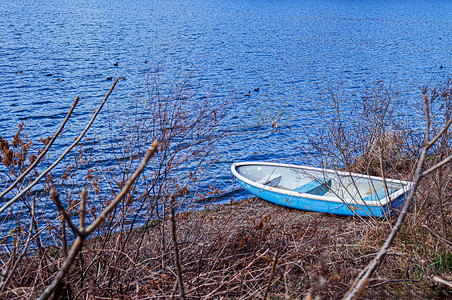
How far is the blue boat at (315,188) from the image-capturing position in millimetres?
8204

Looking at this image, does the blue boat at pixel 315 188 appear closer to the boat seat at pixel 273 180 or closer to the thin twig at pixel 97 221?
the boat seat at pixel 273 180

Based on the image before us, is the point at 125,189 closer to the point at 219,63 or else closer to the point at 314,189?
the point at 314,189

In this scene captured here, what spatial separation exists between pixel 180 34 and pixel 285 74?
A: 1803 centimetres

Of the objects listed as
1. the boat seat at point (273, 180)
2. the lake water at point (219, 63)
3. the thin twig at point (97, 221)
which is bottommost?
the lake water at point (219, 63)

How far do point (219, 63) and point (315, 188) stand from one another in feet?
60.2

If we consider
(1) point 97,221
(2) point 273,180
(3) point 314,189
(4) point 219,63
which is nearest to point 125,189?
(1) point 97,221

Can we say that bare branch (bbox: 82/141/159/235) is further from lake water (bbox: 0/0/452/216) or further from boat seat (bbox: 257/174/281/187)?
boat seat (bbox: 257/174/281/187)

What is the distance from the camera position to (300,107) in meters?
18.6

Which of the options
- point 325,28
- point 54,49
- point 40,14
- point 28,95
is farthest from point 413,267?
point 40,14

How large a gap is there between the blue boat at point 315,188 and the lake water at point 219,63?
1638mm

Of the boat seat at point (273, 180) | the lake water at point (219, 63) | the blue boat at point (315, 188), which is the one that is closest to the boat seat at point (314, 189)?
the blue boat at point (315, 188)

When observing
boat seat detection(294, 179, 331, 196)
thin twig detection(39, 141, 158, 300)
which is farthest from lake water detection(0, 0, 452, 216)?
thin twig detection(39, 141, 158, 300)

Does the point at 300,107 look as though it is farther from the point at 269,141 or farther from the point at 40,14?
the point at 40,14

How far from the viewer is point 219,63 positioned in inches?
1053
